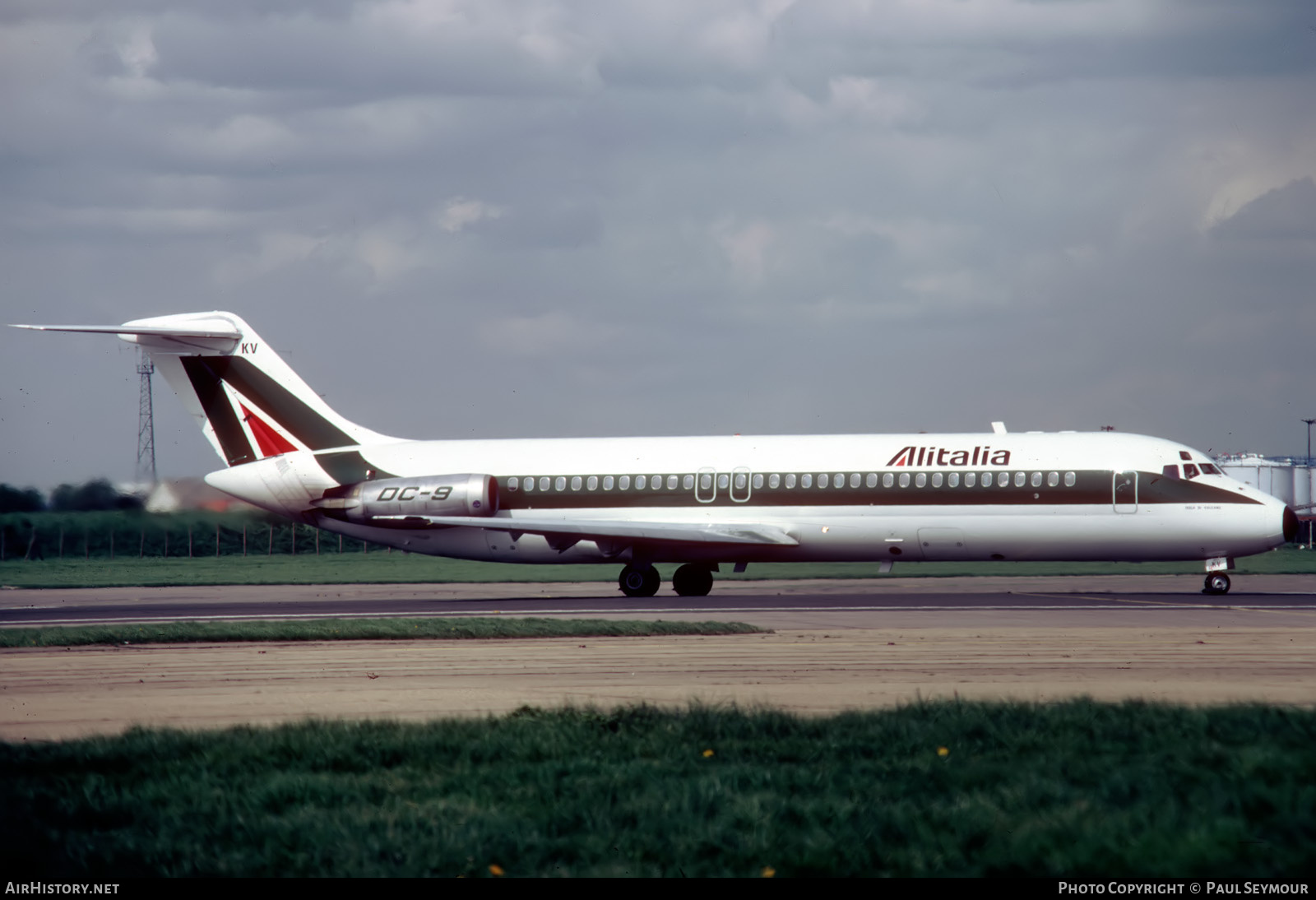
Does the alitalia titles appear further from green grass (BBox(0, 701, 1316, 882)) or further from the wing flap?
green grass (BBox(0, 701, 1316, 882))

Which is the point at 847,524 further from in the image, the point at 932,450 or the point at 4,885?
the point at 4,885

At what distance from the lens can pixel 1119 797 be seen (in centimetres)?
837

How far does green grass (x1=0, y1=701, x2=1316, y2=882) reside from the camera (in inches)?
295

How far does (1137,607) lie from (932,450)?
314 inches

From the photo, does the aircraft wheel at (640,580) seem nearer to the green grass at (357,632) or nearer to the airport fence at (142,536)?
the airport fence at (142,536)

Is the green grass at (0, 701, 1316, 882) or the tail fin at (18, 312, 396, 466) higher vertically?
the tail fin at (18, 312, 396, 466)

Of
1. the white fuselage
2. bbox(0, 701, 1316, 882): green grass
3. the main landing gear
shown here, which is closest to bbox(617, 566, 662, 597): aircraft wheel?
the main landing gear

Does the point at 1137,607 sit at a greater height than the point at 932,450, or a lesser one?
lesser

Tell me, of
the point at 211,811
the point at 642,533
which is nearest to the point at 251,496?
the point at 642,533

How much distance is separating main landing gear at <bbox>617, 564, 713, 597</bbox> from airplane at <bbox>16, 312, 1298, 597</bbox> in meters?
0.04

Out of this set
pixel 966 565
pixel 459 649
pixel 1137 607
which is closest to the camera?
pixel 459 649

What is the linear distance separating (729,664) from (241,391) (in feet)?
78.0

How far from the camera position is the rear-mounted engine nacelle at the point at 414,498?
1371 inches

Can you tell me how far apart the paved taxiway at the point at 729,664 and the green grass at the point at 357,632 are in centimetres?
75
